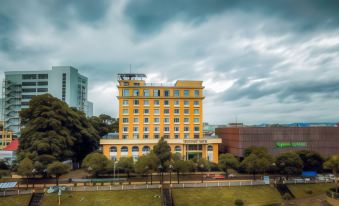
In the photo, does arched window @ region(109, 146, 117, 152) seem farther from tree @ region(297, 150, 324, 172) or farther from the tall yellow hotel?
tree @ region(297, 150, 324, 172)

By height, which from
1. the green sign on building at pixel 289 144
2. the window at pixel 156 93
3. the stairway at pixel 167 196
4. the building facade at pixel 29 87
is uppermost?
the building facade at pixel 29 87

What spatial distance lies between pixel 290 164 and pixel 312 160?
9060 millimetres

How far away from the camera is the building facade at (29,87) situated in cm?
10175

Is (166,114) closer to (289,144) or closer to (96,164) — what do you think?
(96,164)

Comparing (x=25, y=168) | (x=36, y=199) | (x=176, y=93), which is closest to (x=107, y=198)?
(x=36, y=199)

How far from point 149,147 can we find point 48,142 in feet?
78.3

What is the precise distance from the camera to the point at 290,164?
4878 cm

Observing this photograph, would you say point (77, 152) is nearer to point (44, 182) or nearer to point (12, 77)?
point (44, 182)

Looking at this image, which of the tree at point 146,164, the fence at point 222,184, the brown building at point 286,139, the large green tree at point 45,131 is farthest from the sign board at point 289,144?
the large green tree at point 45,131

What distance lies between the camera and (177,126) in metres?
65.4

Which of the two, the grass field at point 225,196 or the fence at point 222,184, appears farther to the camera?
the fence at point 222,184

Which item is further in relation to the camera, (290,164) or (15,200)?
(290,164)

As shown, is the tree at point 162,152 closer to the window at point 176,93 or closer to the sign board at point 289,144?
the window at point 176,93

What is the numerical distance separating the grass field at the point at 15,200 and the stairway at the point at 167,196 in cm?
2171
